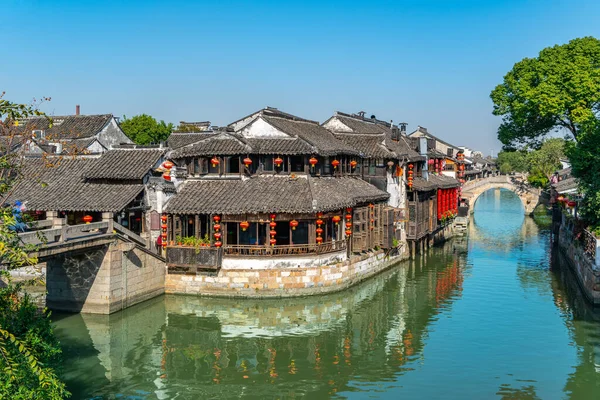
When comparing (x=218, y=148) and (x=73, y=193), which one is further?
(x=218, y=148)

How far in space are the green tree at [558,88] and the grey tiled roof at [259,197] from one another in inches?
833

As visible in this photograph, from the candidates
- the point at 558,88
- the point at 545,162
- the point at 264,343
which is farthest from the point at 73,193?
the point at 545,162

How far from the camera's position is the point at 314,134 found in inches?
1320

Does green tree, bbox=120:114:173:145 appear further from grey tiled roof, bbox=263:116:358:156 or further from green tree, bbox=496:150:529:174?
green tree, bbox=496:150:529:174

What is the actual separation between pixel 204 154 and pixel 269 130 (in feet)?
12.0

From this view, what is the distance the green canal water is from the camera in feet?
54.9

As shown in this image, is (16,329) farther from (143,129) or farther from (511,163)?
(511,163)

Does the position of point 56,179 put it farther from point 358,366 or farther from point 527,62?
point 527,62

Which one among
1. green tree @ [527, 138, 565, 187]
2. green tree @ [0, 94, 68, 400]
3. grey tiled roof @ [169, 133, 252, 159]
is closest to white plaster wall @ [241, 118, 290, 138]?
grey tiled roof @ [169, 133, 252, 159]

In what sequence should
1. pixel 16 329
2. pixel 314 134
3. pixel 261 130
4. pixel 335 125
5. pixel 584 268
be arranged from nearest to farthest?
pixel 16 329 < pixel 584 268 < pixel 261 130 < pixel 314 134 < pixel 335 125

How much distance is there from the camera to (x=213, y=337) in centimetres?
2144

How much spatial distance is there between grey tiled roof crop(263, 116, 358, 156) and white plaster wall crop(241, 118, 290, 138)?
0.19m

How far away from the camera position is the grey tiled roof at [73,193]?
83.7 ft

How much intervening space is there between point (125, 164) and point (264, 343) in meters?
11.9
